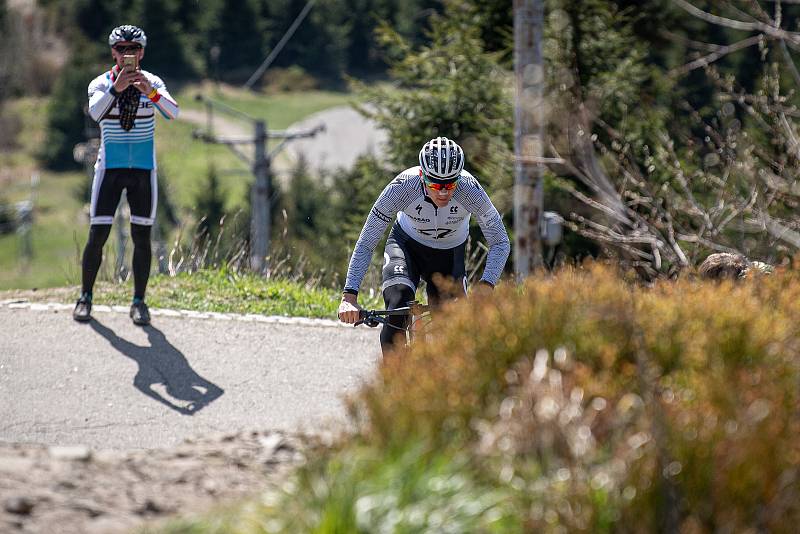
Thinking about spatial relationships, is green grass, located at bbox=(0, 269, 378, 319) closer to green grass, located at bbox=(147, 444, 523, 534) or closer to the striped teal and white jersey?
the striped teal and white jersey

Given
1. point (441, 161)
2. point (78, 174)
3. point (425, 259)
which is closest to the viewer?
point (441, 161)

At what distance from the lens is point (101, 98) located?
9211mm

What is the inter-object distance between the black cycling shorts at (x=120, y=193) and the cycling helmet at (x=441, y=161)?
10.2ft

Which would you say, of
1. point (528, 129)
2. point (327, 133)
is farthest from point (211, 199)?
point (528, 129)

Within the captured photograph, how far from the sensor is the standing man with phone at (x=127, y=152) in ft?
30.3

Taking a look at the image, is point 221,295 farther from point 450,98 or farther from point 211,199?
point 211,199

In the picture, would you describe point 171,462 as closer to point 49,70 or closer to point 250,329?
point 250,329

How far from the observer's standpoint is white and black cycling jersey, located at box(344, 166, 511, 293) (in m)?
7.64

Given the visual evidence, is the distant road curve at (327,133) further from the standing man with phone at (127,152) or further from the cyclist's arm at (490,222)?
the cyclist's arm at (490,222)

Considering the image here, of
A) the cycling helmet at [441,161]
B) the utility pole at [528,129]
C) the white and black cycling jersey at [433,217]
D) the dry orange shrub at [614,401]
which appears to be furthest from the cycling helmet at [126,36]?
the utility pole at [528,129]

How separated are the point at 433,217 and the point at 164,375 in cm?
236

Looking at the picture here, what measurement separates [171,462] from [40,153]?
103419mm

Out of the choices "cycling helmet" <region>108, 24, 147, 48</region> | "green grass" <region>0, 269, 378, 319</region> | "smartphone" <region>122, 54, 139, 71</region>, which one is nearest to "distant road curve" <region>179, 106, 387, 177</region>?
"green grass" <region>0, 269, 378, 319</region>

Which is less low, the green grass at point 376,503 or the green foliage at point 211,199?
the green grass at point 376,503
